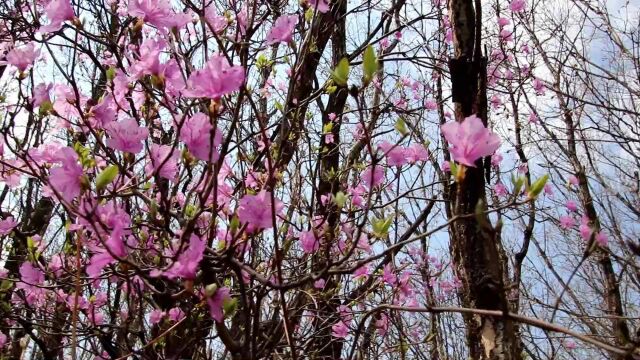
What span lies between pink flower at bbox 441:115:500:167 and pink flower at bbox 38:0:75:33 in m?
1.16

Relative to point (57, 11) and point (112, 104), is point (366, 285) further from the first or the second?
point (57, 11)

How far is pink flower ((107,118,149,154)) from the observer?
4.93ft

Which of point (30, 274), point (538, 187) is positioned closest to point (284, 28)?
point (538, 187)

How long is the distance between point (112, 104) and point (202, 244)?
1145mm

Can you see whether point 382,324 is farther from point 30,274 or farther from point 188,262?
point 188,262

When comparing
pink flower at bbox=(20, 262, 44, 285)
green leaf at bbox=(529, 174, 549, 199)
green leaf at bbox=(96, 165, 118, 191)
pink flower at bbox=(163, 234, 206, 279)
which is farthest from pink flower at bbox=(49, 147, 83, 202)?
green leaf at bbox=(529, 174, 549, 199)

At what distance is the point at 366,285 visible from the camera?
3.28m

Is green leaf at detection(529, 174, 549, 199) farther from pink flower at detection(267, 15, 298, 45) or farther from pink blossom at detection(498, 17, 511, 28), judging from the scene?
pink blossom at detection(498, 17, 511, 28)

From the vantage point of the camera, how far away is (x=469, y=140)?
1251mm

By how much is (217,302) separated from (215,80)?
0.57 meters

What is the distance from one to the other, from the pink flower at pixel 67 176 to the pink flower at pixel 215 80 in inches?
13.7

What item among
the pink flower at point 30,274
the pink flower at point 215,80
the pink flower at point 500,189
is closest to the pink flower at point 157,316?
the pink flower at point 30,274

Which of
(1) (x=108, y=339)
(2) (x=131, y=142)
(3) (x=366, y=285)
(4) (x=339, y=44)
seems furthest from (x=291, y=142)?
(4) (x=339, y=44)

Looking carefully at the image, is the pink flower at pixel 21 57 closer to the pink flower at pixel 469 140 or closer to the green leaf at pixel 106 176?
the green leaf at pixel 106 176
